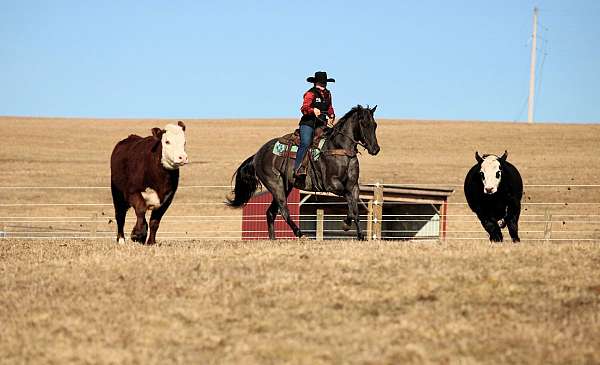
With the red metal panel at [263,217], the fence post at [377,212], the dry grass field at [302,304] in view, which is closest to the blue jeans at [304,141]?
the dry grass field at [302,304]

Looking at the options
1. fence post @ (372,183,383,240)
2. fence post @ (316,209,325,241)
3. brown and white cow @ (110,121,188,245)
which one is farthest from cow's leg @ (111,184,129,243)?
fence post @ (316,209,325,241)

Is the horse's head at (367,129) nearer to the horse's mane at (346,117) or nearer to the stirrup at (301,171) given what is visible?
the horse's mane at (346,117)

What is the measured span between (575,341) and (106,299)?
465cm

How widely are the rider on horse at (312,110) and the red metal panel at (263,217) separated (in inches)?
419

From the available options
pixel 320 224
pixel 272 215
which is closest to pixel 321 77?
pixel 272 215

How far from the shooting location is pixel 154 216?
15.3 m

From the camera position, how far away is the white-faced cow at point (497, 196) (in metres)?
16.3

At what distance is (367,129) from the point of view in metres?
16.2

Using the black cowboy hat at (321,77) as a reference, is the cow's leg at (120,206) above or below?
below

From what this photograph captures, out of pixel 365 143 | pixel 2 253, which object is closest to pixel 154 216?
pixel 2 253

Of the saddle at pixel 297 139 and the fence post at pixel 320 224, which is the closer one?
the saddle at pixel 297 139

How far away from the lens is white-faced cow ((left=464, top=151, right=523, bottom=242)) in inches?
642

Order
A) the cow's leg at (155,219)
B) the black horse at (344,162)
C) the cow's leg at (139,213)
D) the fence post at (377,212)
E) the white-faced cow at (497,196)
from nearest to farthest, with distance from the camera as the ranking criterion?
the cow's leg at (139,213) < the cow's leg at (155,219) < the black horse at (344,162) < the white-faced cow at (497,196) < the fence post at (377,212)

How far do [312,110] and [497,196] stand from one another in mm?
3373
